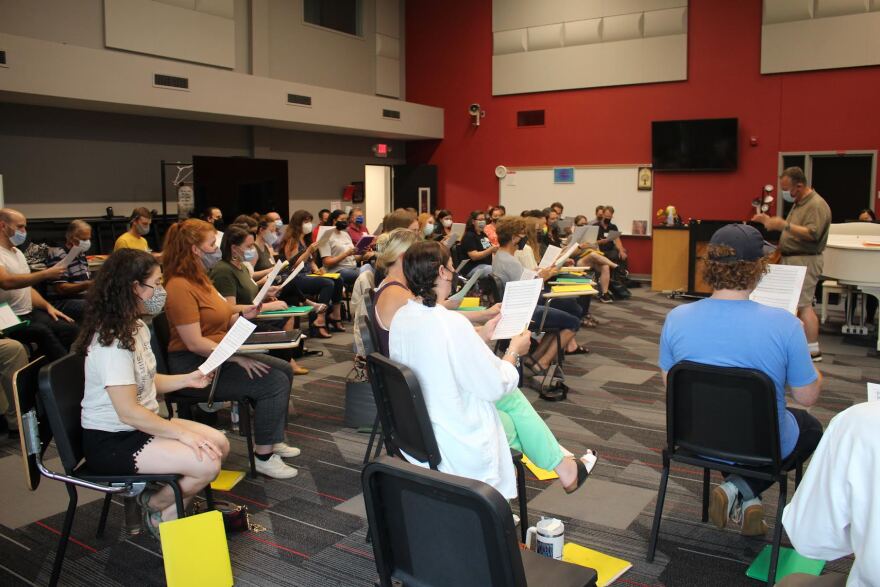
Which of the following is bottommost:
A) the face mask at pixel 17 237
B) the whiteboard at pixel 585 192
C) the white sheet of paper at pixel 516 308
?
the white sheet of paper at pixel 516 308

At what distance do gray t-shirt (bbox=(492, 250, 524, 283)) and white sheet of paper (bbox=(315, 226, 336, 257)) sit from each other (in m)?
2.86

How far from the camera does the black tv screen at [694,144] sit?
11430mm

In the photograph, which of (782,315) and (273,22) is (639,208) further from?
(782,315)

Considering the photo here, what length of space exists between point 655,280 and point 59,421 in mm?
9544

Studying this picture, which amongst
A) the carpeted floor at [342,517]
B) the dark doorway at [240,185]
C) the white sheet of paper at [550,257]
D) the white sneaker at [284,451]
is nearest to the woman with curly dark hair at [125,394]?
the carpeted floor at [342,517]

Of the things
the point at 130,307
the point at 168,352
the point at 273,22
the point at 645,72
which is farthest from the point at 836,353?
the point at 273,22

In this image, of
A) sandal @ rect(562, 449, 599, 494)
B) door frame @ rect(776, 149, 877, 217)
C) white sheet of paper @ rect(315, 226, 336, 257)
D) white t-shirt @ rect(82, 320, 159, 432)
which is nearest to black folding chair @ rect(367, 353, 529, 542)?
sandal @ rect(562, 449, 599, 494)

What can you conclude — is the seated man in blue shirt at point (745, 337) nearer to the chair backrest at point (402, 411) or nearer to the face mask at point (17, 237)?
the chair backrest at point (402, 411)

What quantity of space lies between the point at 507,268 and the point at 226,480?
263cm

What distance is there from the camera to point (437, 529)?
1451 millimetres

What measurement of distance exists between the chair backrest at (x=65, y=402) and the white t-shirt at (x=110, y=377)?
0.16 ft

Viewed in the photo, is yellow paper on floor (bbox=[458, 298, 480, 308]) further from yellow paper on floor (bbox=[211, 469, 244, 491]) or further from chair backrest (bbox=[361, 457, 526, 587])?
chair backrest (bbox=[361, 457, 526, 587])

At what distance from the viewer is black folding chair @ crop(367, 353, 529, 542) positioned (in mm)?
2270

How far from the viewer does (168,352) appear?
380 centimetres
